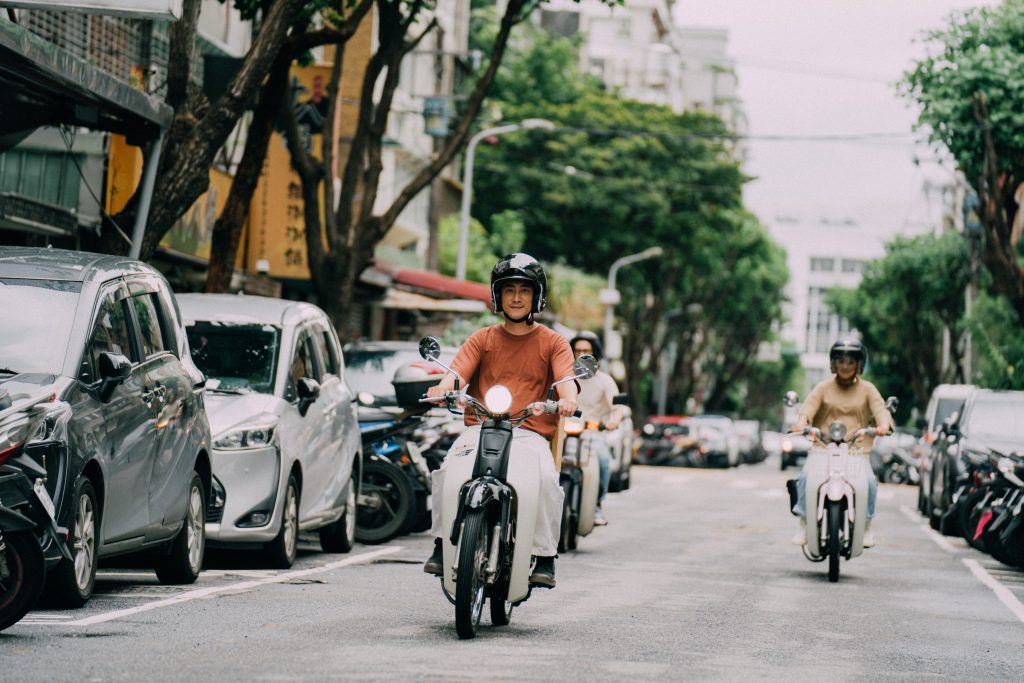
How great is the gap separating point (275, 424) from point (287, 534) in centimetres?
81

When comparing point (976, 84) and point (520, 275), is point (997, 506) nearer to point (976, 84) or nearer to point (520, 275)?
point (520, 275)

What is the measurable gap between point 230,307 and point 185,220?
1074 cm

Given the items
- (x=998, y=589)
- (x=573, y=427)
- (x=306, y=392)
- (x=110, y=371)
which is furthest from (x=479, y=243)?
(x=110, y=371)

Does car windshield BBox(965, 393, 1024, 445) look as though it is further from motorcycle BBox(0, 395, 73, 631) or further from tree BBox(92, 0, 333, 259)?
motorcycle BBox(0, 395, 73, 631)

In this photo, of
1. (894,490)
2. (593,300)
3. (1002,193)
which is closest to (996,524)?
(1002,193)

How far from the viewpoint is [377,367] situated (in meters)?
18.5

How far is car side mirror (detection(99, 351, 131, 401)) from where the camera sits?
964 cm

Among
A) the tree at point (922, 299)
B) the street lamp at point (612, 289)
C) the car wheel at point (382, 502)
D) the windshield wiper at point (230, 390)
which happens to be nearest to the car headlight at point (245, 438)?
the windshield wiper at point (230, 390)

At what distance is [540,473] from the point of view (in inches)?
366

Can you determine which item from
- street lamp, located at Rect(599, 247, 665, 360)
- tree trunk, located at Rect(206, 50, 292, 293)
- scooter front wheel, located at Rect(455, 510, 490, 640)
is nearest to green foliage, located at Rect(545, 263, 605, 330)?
street lamp, located at Rect(599, 247, 665, 360)

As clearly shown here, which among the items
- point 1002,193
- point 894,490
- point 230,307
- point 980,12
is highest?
point 980,12

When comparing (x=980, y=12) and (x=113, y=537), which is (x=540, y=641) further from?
(x=980, y=12)

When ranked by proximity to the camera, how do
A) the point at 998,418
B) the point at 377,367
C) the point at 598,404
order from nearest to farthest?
the point at 598,404 → the point at 377,367 → the point at 998,418

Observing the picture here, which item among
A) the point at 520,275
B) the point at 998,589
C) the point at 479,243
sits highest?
the point at 479,243
